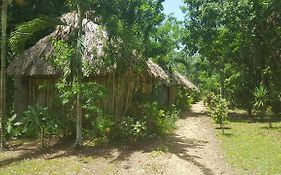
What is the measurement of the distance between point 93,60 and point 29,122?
286 cm

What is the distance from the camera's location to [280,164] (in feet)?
34.3

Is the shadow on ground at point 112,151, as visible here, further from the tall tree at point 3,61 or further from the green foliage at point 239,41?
the green foliage at point 239,41

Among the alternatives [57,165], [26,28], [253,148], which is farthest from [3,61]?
[253,148]

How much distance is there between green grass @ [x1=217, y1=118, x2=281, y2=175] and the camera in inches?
401

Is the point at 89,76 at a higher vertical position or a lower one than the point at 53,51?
lower

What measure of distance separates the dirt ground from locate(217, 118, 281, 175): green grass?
0.46 metres

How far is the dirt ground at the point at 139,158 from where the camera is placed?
31.8 feet

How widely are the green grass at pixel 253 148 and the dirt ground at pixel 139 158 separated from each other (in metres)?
0.46

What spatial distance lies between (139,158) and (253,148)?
4.37m

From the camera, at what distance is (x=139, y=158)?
1080 cm

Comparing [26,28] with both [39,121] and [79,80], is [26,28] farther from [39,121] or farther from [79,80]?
[39,121]

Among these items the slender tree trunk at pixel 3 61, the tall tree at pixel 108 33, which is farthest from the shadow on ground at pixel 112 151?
the slender tree trunk at pixel 3 61

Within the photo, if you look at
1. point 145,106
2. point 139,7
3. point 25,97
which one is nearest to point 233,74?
point 139,7

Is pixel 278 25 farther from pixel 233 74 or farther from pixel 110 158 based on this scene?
pixel 110 158
